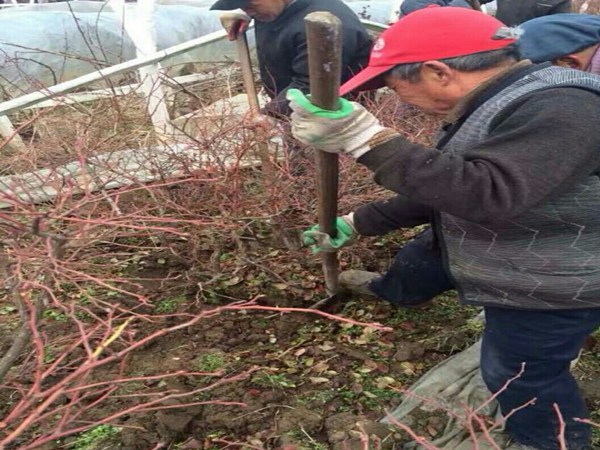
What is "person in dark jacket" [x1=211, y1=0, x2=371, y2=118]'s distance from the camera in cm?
317

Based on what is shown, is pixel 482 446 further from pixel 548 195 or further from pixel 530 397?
pixel 548 195

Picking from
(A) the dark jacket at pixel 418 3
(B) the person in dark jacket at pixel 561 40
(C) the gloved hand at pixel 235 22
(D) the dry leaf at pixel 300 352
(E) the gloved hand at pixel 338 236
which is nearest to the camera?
(B) the person in dark jacket at pixel 561 40

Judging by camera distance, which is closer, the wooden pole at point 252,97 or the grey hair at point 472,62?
the grey hair at point 472,62

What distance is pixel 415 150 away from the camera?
1.57 metres

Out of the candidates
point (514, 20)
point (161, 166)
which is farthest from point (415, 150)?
point (514, 20)

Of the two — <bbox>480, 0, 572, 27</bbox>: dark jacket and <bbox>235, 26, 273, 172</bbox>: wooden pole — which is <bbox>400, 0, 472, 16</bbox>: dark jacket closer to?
<bbox>480, 0, 572, 27</bbox>: dark jacket

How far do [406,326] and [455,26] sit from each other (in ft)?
5.42

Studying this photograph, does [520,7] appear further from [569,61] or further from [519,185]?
[519,185]

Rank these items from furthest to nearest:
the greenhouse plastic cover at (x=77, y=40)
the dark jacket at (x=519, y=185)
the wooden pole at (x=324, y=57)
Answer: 1. the greenhouse plastic cover at (x=77, y=40)
2. the wooden pole at (x=324, y=57)
3. the dark jacket at (x=519, y=185)

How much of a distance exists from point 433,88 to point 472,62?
124 mm

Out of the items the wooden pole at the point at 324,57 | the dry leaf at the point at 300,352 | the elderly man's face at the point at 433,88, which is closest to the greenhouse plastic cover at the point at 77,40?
the dry leaf at the point at 300,352

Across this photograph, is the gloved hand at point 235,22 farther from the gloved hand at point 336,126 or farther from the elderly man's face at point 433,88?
the elderly man's face at point 433,88

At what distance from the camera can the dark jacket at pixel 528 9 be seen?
4.15 meters

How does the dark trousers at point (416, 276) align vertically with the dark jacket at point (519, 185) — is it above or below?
below
